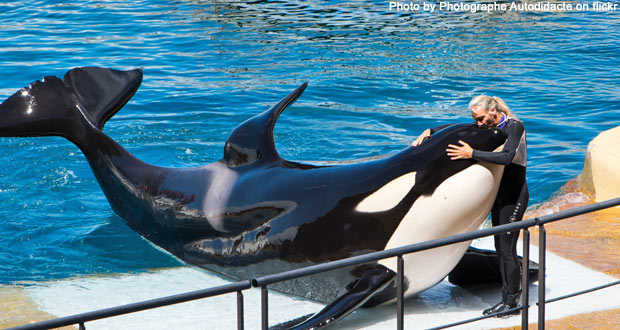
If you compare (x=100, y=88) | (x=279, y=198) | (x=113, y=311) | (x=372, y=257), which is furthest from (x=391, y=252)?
(x=100, y=88)

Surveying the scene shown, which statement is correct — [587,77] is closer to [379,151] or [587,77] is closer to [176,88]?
[379,151]

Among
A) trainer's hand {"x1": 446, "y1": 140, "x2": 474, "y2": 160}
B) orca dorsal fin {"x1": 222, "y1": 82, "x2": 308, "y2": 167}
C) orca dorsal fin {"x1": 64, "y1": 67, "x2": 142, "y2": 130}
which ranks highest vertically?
orca dorsal fin {"x1": 64, "y1": 67, "x2": 142, "y2": 130}

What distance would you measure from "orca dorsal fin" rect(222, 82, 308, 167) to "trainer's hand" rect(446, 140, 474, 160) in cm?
176

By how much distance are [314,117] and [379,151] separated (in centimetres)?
184

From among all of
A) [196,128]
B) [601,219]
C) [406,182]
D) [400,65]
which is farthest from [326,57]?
[406,182]

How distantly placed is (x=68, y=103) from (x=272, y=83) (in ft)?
23.6

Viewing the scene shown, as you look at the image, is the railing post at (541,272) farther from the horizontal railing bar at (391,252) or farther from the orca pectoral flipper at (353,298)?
the orca pectoral flipper at (353,298)

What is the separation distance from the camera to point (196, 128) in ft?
39.4

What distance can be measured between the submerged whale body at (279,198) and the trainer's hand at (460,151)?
0.05 meters

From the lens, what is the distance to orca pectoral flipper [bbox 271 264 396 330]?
5.18 metres

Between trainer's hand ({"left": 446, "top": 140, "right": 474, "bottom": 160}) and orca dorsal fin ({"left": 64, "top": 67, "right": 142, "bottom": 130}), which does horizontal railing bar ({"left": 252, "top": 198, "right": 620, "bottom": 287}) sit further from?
orca dorsal fin ({"left": 64, "top": 67, "right": 142, "bottom": 130})

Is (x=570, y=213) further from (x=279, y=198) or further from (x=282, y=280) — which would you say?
(x=279, y=198)

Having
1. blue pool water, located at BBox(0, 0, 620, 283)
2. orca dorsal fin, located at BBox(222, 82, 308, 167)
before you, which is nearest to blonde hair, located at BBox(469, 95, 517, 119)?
orca dorsal fin, located at BBox(222, 82, 308, 167)

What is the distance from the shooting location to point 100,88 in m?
7.68
